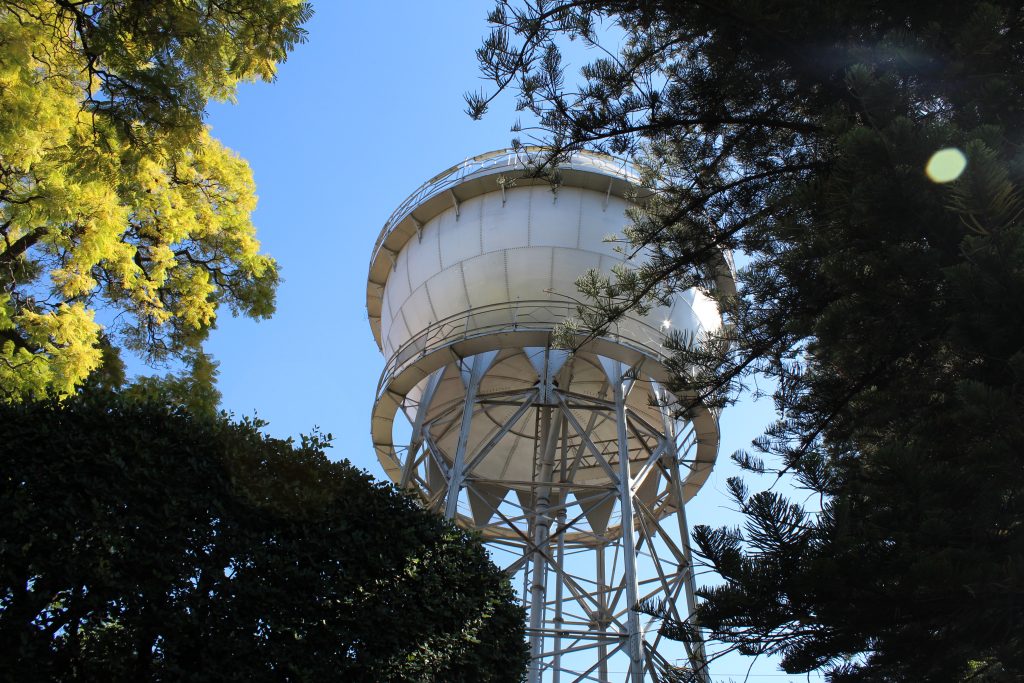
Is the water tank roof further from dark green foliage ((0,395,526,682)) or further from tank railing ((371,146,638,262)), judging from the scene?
dark green foliage ((0,395,526,682))

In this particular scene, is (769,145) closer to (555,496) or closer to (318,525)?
(318,525)

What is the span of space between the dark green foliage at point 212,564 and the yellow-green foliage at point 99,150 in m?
0.94

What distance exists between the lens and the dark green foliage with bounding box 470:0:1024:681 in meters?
4.26

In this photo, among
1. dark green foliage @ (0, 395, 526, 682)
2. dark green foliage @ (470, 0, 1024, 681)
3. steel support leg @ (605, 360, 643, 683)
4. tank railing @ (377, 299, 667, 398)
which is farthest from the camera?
tank railing @ (377, 299, 667, 398)

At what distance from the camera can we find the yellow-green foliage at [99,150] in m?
7.73

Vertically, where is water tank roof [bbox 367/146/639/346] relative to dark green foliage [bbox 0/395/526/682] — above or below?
above

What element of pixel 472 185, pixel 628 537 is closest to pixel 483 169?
pixel 472 185

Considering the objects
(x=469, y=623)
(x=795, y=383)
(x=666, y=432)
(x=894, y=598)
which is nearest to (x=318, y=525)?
(x=469, y=623)

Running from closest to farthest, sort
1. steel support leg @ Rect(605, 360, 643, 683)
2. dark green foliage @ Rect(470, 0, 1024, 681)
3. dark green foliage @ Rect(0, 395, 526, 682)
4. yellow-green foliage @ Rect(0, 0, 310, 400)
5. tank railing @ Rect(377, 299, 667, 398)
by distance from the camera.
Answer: dark green foliage @ Rect(470, 0, 1024, 681) → dark green foliage @ Rect(0, 395, 526, 682) → yellow-green foliage @ Rect(0, 0, 310, 400) → steel support leg @ Rect(605, 360, 643, 683) → tank railing @ Rect(377, 299, 667, 398)

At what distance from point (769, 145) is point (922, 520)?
4.26 meters

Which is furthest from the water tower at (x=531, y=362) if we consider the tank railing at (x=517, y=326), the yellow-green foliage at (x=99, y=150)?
the yellow-green foliage at (x=99, y=150)

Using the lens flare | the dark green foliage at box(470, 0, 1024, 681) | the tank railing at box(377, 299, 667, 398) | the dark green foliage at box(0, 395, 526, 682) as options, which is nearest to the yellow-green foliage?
the dark green foliage at box(0, 395, 526, 682)

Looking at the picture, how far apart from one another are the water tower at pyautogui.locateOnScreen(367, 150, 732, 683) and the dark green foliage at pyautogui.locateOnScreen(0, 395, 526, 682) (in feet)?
12.6

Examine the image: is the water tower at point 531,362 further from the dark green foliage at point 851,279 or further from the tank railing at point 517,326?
the dark green foliage at point 851,279
